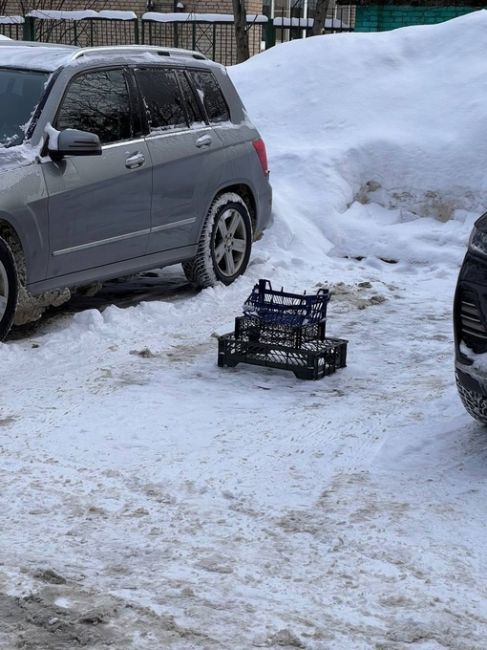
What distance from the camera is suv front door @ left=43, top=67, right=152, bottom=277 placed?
7.72 meters

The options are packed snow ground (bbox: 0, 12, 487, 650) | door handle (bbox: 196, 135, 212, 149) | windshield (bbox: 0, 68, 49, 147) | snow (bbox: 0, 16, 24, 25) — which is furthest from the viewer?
snow (bbox: 0, 16, 24, 25)

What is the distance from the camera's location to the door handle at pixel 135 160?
828cm

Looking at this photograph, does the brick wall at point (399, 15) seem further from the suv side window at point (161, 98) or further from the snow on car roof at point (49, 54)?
the snow on car roof at point (49, 54)

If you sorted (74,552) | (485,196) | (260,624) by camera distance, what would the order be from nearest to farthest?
(260,624) < (74,552) < (485,196)

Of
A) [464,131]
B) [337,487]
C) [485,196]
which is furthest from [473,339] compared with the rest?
[464,131]

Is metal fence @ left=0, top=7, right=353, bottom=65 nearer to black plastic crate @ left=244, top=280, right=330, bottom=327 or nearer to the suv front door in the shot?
the suv front door

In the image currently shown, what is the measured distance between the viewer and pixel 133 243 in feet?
27.8

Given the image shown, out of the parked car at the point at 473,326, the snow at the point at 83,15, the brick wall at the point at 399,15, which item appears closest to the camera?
the parked car at the point at 473,326

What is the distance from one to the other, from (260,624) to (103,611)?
0.54 meters

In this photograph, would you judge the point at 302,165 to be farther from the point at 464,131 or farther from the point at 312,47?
the point at 312,47

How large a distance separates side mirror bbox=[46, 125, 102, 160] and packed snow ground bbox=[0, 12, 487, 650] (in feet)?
3.92

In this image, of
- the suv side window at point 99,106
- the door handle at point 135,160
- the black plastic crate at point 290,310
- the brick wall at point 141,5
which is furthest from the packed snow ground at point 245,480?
the brick wall at point 141,5

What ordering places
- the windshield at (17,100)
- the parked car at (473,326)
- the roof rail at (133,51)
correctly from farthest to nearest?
the roof rail at (133,51) → the windshield at (17,100) → the parked car at (473,326)

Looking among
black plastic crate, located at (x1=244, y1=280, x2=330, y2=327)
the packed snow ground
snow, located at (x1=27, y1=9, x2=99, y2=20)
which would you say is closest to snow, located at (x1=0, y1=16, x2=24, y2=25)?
snow, located at (x1=27, y1=9, x2=99, y2=20)
